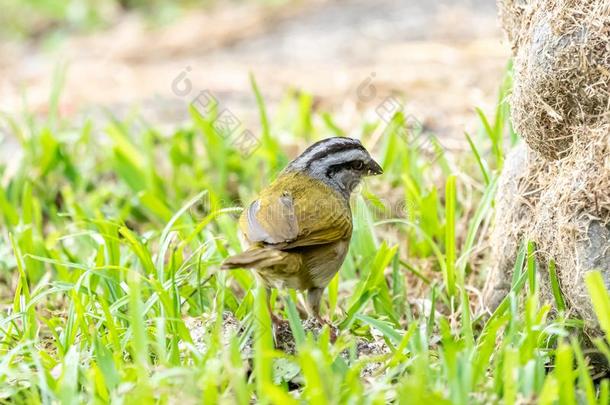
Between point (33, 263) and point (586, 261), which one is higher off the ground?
point (33, 263)

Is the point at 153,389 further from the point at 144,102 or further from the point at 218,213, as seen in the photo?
the point at 144,102

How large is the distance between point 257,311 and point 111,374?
2.03 ft

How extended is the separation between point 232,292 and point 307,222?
0.82m

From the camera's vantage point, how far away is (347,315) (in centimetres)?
471

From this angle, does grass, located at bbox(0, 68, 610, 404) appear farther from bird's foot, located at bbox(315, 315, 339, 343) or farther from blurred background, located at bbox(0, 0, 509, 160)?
blurred background, located at bbox(0, 0, 509, 160)

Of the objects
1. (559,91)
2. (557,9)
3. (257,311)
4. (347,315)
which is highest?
(557,9)

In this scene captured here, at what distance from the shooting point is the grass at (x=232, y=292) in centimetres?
353

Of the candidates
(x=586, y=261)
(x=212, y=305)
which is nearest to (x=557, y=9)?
→ (x=586, y=261)

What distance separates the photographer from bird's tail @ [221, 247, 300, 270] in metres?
3.94

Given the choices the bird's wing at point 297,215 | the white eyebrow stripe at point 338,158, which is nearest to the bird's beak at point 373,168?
the white eyebrow stripe at point 338,158

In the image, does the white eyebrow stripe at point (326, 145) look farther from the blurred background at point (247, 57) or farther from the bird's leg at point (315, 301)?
the blurred background at point (247, 57)

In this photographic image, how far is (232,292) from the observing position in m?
5.21

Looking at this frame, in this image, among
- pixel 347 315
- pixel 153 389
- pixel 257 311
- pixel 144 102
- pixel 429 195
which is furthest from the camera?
pixel 144 102

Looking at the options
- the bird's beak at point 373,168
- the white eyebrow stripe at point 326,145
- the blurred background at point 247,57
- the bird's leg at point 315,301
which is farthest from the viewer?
the blurred background at point 247,57
